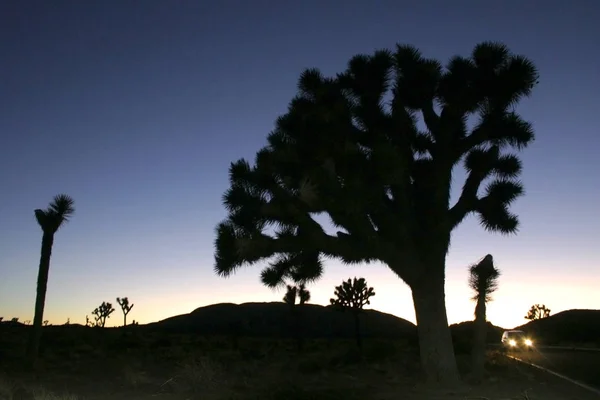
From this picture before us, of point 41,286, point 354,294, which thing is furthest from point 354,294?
point 41,286

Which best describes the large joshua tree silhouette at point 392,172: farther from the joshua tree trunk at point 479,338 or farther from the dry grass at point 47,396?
the dry grass at point 47,396

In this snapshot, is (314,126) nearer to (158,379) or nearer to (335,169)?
(335,169)

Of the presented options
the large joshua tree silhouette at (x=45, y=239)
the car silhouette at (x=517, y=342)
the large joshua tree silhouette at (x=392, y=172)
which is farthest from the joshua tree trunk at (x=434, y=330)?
the car silhouette at (x=517, y=342)

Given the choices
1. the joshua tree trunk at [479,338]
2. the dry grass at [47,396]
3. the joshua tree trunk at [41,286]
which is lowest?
the dry grass at [47,396]

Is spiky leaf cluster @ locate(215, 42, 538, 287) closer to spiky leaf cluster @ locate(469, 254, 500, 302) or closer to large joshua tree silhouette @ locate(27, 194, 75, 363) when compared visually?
spiky leaf cluster @ locate(469, 254, 500, 302)

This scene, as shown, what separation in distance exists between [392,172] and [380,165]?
11.0 inches

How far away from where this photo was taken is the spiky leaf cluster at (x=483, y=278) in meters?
12.5

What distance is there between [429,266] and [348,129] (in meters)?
3.54

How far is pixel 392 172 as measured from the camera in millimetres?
11242

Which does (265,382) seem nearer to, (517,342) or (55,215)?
(55,215)

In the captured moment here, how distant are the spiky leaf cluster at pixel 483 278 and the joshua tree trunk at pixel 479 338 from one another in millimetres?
92

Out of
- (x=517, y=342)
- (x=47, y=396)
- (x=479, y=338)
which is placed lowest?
(x=47, y=396)

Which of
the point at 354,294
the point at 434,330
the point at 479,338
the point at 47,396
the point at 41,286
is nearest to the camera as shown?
the point at 47,396

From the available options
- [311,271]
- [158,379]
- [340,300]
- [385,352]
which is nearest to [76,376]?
[158,379]
